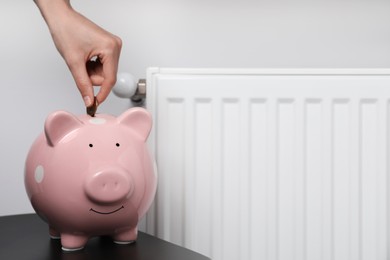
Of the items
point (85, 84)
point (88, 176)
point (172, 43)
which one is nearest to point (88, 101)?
point (85, 84)

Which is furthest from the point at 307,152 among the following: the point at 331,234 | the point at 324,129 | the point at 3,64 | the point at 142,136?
the point at 3,64

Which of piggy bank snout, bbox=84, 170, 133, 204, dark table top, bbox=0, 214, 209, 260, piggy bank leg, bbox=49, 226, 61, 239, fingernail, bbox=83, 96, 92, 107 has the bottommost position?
dark table top, bbox=0, 214, 209, 260

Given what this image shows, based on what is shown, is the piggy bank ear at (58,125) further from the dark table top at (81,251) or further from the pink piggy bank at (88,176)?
the dark table top at (81,251)

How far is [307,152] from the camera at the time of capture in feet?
3.49

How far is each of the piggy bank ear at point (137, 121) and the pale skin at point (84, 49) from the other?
0.25ft

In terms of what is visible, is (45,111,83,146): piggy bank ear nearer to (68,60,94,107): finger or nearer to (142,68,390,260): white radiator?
(68,60,94,107): finger

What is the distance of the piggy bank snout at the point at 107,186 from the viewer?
0.74m

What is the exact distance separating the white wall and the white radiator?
12 cm

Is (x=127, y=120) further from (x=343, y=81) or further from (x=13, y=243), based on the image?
(x=343, y=81)

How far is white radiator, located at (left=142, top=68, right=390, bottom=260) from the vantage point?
1.06 meters

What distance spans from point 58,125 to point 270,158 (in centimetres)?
42

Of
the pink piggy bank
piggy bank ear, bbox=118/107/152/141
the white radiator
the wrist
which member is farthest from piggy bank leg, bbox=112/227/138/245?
the wrist

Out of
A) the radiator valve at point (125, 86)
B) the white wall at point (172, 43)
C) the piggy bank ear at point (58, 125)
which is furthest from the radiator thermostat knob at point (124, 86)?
the piggy bank ear at point (58, 125)

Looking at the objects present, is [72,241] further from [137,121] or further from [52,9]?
[52,9]
